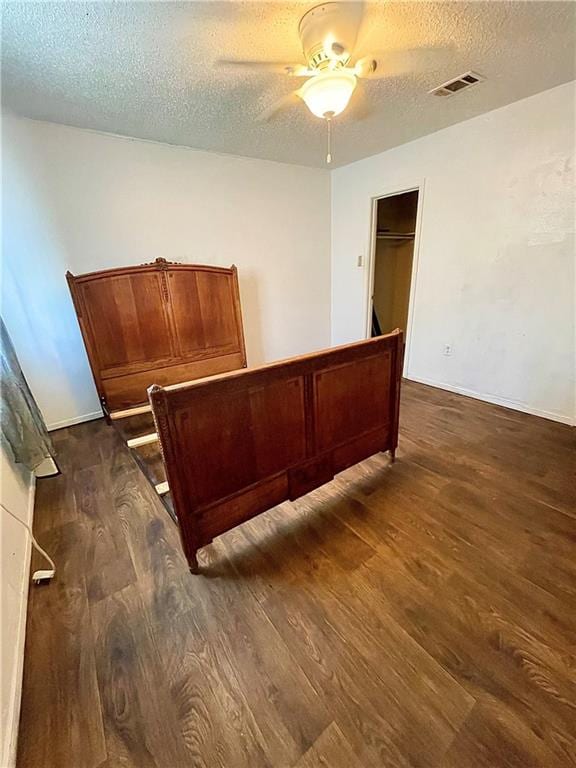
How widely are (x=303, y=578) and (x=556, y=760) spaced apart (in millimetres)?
922

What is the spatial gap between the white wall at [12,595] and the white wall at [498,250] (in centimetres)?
368

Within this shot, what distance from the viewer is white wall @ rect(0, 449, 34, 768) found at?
1.00 metres

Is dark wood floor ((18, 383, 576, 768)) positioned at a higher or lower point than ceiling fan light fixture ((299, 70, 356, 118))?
lower

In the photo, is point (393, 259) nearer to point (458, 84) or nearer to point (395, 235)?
point (395, 235)

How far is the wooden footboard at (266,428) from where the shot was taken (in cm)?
136

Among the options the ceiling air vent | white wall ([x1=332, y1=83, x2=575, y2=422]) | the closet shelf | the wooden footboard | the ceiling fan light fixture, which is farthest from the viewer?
the closet shelf

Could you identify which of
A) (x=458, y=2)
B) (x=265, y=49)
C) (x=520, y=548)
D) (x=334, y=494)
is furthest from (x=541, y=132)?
(x=334, y=494)

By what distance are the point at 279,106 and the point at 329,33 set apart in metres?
0.81

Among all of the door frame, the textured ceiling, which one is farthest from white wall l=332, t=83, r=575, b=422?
the textured ceiling

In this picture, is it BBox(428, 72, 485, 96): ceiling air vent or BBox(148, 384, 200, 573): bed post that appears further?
BBox(428, 72, 485, 96): ceiling air vent

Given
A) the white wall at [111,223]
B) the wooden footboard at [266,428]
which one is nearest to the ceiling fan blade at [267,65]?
the white wall at [111,223]

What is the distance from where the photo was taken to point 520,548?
156 cm

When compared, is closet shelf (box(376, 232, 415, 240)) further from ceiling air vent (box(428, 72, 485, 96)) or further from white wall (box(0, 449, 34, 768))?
white wall (box(0, 449, 34, 768))

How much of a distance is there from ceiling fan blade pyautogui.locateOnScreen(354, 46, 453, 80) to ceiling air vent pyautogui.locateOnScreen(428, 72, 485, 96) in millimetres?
262
